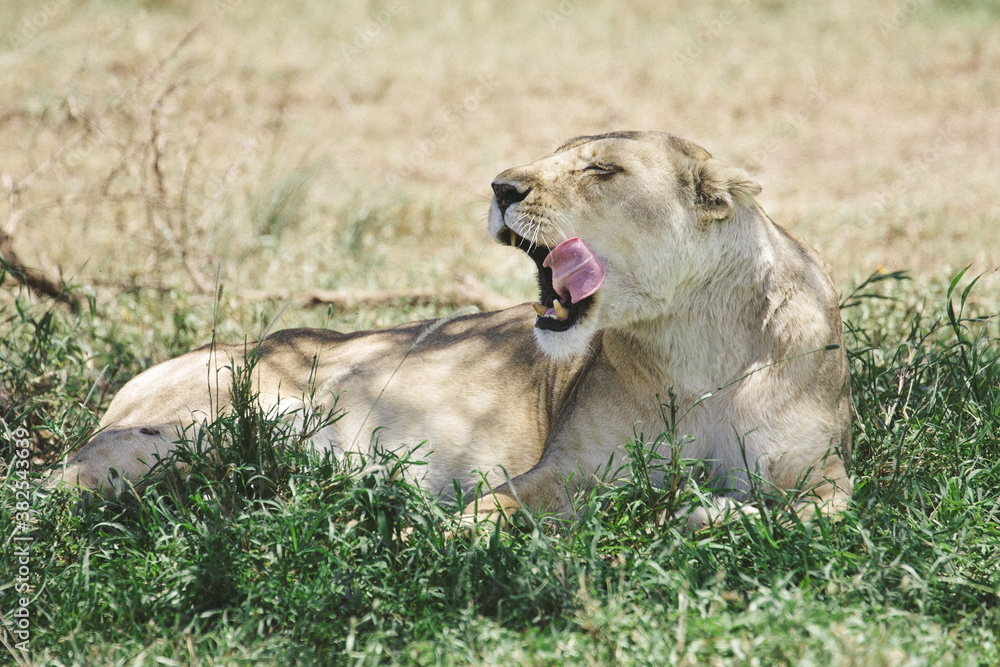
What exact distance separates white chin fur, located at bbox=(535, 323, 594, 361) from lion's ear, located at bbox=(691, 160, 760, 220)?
0.52m

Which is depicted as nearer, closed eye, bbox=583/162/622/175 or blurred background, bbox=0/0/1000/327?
closed eye, bbox=583/162/622/175

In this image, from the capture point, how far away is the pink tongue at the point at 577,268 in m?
2.89

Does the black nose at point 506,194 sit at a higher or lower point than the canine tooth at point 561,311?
higher

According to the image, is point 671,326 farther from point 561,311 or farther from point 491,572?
point 491,572

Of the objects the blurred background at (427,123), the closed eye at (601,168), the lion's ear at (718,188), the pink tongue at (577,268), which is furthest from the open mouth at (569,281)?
the blurred background at (427,123)

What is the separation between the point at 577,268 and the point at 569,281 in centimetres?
5

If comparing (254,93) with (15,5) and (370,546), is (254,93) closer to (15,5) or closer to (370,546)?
(15,5)

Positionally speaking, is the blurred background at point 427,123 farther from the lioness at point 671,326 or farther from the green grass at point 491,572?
the lioness at point 671,326

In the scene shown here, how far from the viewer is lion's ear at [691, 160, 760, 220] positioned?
2.92 m

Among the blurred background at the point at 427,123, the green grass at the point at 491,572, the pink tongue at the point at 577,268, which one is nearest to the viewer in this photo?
the green grass at the point at 491,572

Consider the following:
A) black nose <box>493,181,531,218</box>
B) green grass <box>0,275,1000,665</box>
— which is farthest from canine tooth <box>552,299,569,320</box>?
green grass <box>0,275,1000,665</box>

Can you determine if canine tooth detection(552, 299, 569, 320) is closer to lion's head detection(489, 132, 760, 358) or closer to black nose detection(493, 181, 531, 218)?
lion's head detection(489, 132, 760, 358)

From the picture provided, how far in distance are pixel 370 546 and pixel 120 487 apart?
34.7 inches

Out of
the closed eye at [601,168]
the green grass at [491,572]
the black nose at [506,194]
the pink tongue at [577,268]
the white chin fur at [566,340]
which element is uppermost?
the closed eye at [601,168]
